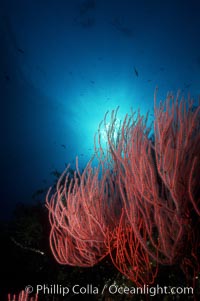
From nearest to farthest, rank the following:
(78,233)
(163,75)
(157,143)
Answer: (157,143) < (78,233) < (163,75)

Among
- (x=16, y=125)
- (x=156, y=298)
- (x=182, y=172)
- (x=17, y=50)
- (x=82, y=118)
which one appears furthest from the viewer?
(x=16, y=125)

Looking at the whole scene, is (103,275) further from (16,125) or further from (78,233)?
(16,125)

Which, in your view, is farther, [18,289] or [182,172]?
[18,289]

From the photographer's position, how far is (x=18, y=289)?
4816 millimetres

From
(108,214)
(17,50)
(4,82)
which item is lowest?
(108,214)

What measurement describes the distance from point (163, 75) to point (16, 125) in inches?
731

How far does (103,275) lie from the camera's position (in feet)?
12.3

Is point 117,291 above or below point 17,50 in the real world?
below

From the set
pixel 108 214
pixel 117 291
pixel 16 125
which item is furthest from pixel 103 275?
pixel 16 125

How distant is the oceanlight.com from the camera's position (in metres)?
2.47

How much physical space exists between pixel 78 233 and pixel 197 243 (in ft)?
4.24

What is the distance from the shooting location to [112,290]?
10.5 ft

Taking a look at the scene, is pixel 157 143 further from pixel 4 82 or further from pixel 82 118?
pixel 4 82

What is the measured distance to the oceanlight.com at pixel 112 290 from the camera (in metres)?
2.47
